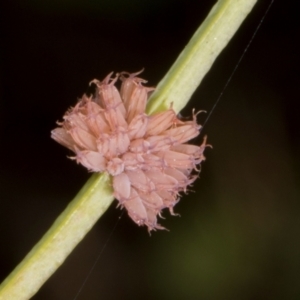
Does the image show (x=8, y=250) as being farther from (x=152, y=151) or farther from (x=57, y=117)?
(x=152, y=151)

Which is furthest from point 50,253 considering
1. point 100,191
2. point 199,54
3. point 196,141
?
point 196,141

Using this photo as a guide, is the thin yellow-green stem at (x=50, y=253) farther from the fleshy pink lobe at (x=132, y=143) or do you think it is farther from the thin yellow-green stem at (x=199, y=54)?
the thin yellow-green stem at (x=199, y=54)

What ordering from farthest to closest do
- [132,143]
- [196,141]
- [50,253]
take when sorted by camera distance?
[196,141], [132,143], [50,253]

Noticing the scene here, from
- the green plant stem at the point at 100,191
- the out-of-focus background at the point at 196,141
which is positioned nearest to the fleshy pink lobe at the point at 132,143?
the green plant stem at the point at 100,191

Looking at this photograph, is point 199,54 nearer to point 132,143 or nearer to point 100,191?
point 132,143

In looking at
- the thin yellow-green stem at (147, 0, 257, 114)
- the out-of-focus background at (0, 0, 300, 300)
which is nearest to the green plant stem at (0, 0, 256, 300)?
the thin yellow-green stem at (147, 0, 257, 114)

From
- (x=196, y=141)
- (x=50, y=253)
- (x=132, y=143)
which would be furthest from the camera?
(x=196, y=141)
